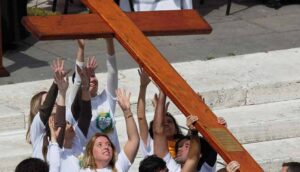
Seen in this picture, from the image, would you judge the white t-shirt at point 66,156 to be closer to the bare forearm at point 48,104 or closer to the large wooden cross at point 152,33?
the bare forearm at point 48,104

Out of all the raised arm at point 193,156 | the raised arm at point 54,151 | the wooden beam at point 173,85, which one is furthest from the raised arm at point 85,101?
the wooden beam at point 173,85

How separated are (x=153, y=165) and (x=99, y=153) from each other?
1.51 ft

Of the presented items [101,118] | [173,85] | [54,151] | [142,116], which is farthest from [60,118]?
[173,85]

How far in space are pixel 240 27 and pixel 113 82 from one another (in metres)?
4.92

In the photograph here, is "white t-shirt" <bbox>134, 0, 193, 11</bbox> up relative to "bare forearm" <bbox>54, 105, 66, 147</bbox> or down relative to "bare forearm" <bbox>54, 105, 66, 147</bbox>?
down

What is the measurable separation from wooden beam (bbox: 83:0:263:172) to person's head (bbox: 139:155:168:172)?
0.69m

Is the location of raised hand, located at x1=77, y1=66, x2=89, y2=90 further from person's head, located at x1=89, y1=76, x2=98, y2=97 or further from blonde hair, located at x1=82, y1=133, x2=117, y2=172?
blonde hair, located at x1=82, y1=133, x2=117, y2=172

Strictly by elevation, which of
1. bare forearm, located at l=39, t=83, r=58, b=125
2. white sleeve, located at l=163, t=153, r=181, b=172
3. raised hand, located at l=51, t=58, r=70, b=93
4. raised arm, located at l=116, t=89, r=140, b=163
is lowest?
white sleeve, located at l=163, t=153, r=181, b=172

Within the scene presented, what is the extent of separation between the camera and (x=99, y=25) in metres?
5.66

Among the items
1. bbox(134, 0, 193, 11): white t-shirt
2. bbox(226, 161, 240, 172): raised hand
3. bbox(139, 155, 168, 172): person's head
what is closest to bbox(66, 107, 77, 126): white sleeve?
bbox(139, 155, 168, 172): person's head

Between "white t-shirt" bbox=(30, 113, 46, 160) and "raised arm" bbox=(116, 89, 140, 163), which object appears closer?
"raised arm" bbox=(116, 89, 140, 163)

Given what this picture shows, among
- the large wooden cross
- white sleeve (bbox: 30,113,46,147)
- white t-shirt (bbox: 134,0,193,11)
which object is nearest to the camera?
the large wooden cross

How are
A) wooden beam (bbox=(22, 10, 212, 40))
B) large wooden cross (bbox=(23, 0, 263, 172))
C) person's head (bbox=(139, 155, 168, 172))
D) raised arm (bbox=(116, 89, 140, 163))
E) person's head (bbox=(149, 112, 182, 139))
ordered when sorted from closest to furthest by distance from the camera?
large wooden cross (bbox=(23, 0, 263, 172)), wooden beam (bbox=(22, 10, 212, 40)), person's head (bbox=(139, 155, 168, 172)), raised arm (bbox=(116, 89, 140, 163)), person's head (bbox=(149, 112, 182, 139))

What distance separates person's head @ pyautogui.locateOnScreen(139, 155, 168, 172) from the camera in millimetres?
6004
